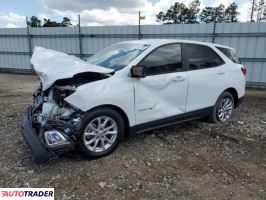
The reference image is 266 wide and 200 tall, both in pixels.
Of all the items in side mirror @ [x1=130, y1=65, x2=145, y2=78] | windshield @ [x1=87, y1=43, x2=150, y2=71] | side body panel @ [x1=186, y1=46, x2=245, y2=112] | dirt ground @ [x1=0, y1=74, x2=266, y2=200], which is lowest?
dirt ground @ [x1=0, y1=74, x2=266, y2=200]

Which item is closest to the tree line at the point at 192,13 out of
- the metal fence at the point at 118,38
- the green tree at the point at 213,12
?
the green tree at the point at 213,12

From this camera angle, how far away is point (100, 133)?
11.6 ft

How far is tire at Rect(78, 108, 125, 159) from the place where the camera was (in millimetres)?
3393

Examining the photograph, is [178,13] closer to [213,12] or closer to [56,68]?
[213,12]

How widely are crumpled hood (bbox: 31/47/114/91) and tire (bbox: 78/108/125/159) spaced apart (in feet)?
1.93

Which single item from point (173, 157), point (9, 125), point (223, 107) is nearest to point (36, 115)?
point (9, 125)

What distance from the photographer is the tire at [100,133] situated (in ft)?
11.1

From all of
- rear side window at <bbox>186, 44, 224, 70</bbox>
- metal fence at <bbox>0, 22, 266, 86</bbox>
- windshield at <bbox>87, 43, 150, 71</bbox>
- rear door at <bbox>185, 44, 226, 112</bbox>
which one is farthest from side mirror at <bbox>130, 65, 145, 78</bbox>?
metal fence at <bbox>0, 22, 266, 86</bbox>

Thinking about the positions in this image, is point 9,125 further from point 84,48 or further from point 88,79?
point 84,48

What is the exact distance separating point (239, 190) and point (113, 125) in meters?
1.82

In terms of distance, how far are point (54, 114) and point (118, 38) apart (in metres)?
8.23

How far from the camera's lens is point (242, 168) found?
346 centimetres

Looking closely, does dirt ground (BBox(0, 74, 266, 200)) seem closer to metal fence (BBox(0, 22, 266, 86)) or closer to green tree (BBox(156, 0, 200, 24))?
metal fence (BBox(0, 22, 266, 86))

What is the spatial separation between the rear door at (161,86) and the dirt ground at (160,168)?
0.55 m
